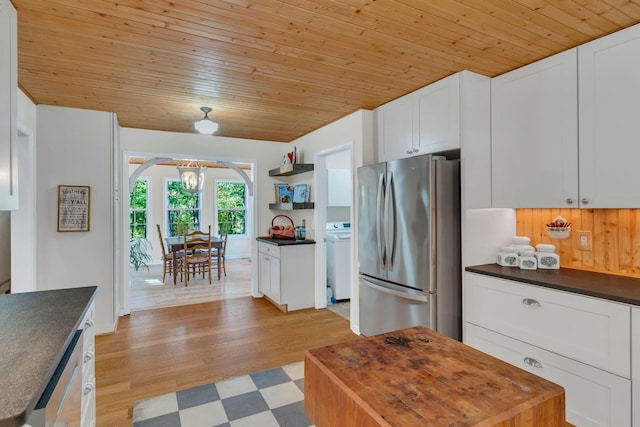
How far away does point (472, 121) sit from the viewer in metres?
2.52

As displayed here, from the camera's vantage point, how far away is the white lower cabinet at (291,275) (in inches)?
169

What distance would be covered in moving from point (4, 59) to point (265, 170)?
3593mm

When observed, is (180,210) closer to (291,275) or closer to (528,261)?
(291,275)

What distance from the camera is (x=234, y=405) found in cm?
227

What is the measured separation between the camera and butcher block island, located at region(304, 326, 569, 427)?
2.98 feet

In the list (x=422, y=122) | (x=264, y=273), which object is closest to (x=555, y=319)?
(x=422, y=122)

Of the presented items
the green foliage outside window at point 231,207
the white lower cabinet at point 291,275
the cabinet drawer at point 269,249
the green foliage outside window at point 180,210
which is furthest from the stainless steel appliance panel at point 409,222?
the green foliage outside window at point 231,207

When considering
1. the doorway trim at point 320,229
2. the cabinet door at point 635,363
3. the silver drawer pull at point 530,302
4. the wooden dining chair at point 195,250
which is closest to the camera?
the cabinet door at point 635,363

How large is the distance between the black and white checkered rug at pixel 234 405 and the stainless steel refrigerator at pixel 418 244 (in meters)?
1.03

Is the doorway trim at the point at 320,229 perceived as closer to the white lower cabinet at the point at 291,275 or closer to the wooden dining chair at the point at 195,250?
the white lower cabinet at the point at 291,275

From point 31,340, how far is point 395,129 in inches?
114

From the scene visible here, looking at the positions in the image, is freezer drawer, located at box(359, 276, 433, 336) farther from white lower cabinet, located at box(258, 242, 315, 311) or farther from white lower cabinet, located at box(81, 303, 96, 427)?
white lower cabinet, located at box(81, 303, 96, 427)

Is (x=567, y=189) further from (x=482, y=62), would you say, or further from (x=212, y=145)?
(x=212, y=145)

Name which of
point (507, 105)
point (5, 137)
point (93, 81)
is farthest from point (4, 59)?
point (507, 105)
